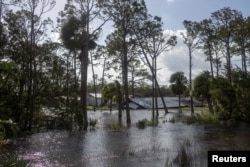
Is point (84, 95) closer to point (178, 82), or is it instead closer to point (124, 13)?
point (124, 13)

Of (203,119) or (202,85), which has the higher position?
(202,85)

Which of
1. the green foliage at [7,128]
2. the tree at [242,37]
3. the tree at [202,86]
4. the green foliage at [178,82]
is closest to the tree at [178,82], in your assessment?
the green foliage at [178,82]

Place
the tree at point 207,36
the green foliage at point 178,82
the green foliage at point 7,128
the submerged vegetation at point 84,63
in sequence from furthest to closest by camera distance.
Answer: the green foliage at point 178,82 < the tree at point 207,36 < the submerged vegetation at point 84,63 < the green foliage at point 7,128

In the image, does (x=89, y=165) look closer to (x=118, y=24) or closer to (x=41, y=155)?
(x=41, y=155)

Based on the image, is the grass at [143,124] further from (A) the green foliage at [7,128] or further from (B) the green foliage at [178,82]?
(B) the green foliage at [178,82]

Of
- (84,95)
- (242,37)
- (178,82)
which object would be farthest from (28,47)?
(178,82)

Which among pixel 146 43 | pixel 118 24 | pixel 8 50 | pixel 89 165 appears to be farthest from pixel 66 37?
pixel 89 165

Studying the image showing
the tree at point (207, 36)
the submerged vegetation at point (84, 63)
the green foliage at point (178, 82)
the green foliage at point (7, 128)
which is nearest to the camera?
the green foliage at point (7, 128)

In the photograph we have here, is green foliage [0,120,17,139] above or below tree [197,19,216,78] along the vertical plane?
below

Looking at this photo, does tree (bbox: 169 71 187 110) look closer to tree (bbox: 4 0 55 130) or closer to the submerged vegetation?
the submerged vegetation

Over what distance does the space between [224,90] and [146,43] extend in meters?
13.4

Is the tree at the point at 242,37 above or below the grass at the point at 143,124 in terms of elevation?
above

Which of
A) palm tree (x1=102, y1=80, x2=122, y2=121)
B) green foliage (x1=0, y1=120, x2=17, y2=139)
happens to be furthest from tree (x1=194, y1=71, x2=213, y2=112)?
green foliage (x1=0, y1=120, x2=17, y2=139)

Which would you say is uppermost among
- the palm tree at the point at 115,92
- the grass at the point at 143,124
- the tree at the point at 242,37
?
the tree at the point at 242,37
